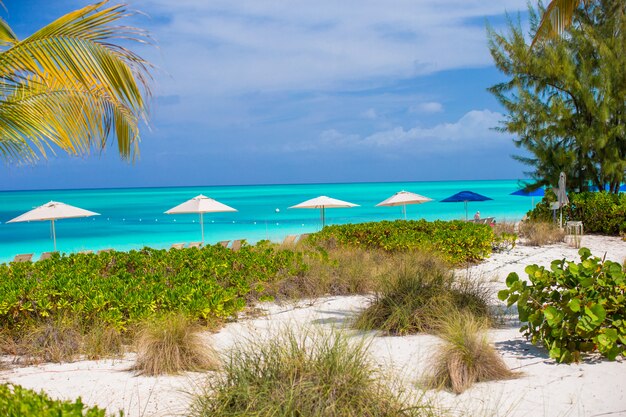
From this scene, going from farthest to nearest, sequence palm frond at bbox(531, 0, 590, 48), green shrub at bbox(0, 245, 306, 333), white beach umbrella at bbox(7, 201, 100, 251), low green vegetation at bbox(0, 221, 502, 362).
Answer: white beach umbrella at bbox(7, 201, 100, 251)
palm frond at bbox(531, 0, 590, 48)
green shrub at bbox(0, 245, 306, 333)
low green vegetation at bbox(0, 221, 502, 362)

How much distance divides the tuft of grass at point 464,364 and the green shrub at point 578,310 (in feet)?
2.27

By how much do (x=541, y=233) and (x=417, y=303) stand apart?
33.1ft

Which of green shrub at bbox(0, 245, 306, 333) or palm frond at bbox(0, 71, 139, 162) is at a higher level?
palm frond at bbox(0, 71, 139, 162)

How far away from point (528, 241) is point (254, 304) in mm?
10001

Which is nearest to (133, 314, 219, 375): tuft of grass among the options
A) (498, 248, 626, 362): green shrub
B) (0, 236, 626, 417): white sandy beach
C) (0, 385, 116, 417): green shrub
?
(0, 236, 626, 417): white sandy beach

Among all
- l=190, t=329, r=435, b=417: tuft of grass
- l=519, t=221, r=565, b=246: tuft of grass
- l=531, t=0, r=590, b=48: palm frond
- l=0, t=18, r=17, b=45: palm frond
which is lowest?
l=190, t=329, r=435, b=417: tuft of grass

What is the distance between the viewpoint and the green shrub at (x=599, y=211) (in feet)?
58.6

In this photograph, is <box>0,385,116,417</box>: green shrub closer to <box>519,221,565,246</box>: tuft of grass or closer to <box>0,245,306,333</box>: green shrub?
<box>0,245,306,333</box>: green shrub

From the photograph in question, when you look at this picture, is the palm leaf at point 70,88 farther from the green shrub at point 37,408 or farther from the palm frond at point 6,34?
the green shrub at point 37,408

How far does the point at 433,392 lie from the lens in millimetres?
4785

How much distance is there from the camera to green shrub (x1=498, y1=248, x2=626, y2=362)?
5.37 meters

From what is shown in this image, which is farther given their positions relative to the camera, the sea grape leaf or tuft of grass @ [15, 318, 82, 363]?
tuft of grass @ [15, 318, 82, 363]

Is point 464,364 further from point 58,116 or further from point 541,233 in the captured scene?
point 541,233

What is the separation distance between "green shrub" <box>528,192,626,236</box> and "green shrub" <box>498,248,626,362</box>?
44.0 feet
